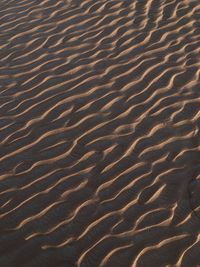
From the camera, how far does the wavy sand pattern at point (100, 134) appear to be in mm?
5273

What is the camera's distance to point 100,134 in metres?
6.54

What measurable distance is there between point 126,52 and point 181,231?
11.2 feet

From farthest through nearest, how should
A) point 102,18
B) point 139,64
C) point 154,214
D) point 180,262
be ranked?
point 102,18 → point 139,64 → point 154,214 → point 180,262

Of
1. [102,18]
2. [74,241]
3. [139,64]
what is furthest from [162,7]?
[74,241]

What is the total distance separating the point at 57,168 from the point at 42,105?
4.13 feet

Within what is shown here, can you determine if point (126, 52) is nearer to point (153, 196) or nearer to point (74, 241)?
point (153, 196)

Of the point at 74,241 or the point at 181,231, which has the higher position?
the point at 74,241

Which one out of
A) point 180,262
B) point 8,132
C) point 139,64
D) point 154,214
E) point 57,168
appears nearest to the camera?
point 180,262

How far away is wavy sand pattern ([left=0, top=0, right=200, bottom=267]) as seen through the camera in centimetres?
527

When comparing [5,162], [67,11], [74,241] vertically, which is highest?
[67,11]

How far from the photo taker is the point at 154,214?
549 centimetres

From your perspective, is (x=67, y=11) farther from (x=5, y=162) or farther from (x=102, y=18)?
(x=5, y=162)

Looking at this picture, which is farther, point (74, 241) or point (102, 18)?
point (102, 18)

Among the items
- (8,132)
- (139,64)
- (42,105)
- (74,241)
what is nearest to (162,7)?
(139,64)
